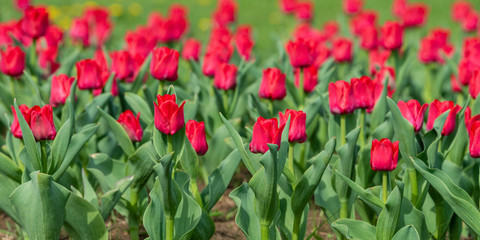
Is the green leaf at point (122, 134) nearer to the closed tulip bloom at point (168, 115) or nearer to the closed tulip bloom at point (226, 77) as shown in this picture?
the closed tulip bloom at point (168, 115)

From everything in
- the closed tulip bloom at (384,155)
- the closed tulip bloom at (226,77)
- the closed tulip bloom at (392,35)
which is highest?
the closed tulip bloom at (384,155)

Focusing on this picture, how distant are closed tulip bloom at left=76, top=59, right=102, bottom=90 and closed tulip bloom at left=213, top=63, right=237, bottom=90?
0.62 meters

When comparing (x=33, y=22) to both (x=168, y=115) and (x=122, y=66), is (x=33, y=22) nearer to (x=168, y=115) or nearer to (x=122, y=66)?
(x=122, y=66)

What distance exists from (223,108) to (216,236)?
79 cm

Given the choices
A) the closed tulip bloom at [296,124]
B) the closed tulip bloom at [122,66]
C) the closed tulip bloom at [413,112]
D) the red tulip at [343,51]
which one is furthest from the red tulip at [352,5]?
the closed tulip bloom at [296,124]

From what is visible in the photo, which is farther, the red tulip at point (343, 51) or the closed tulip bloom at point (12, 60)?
the red tulip at point (343, 51)

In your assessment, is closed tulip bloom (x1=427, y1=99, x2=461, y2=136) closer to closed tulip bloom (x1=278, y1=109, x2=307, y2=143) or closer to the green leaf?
closed tulip bloom (x1=278, y1=109, x2=307, y2=143)

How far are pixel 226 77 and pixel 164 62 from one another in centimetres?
55

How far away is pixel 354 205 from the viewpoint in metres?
3.04

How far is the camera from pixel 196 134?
101 inches

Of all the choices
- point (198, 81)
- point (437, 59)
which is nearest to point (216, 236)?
point (198, 81)

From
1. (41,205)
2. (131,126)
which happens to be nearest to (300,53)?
(131,126)

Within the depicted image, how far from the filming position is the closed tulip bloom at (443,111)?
2.62 m

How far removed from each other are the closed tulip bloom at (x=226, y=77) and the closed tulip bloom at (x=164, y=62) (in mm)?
463
